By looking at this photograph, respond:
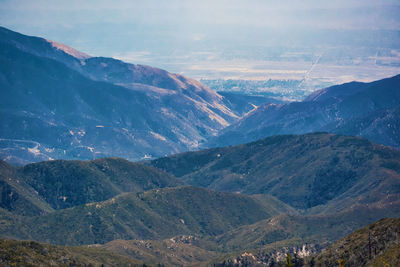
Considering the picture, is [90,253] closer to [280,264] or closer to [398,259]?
[280,264]

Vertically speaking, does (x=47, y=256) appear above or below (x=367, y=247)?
below

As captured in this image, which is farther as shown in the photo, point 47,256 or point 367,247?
point 47,256

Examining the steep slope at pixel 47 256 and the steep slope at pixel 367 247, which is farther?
the steep slope at pixel 47 256

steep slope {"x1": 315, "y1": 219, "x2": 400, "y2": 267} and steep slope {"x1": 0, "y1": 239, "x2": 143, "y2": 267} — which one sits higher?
steep slope {"x1": 315, "y1": 219, "x2": 400, "y2": 267}

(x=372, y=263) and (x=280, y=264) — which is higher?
(x=372, y=263)

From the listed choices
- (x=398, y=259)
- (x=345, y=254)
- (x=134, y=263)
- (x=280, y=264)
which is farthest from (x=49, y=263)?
(x=398, y=259)

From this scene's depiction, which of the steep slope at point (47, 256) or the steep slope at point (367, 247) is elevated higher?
the steep slope at point (367, 247)

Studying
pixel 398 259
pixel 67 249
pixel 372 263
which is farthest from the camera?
pixel 67 249

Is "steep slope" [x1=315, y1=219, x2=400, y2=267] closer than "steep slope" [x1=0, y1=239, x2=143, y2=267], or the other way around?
"steep slope" [x1=315, y1=219, x2=400, y2=267]
